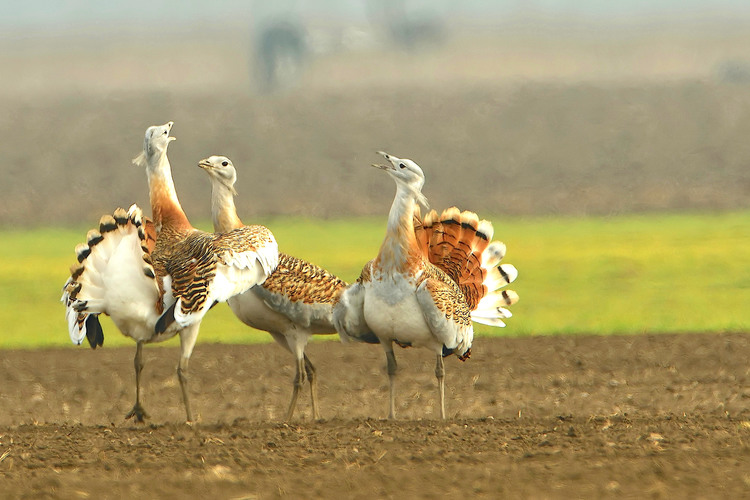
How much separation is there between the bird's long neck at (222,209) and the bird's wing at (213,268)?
44 centimetres

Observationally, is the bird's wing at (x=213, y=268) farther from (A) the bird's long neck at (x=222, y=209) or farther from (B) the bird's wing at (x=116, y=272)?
(A) the bird's long neck at (x=222, y=209)

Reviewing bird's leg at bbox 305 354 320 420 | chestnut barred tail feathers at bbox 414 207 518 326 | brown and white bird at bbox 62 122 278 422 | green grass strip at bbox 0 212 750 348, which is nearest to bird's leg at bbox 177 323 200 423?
brown and white bird at bbox 62 122 278 422

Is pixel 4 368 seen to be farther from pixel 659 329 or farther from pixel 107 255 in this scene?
pixel 659 329

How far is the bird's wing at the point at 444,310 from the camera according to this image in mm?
7461

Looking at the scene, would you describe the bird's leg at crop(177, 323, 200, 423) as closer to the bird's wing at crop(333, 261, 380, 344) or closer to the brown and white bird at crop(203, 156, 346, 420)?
the brown and white bird at crop(203, 156, 346, 420)

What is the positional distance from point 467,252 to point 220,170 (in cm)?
181

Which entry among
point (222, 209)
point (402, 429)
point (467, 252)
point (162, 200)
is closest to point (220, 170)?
point (222, 209)

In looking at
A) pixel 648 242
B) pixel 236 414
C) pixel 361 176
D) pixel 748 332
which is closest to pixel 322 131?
pixel 361 176

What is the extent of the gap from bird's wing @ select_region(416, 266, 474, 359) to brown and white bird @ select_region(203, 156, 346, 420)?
0.81m

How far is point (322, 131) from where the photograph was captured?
3766cm

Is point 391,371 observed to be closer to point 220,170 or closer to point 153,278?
point 153,278

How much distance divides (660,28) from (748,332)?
4896cm

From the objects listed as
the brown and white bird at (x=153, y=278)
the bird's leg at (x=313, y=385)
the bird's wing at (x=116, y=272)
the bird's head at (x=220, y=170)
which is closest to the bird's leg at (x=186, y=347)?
the brown and white bird at (x=153, y=278)

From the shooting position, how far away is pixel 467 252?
28.9ft
